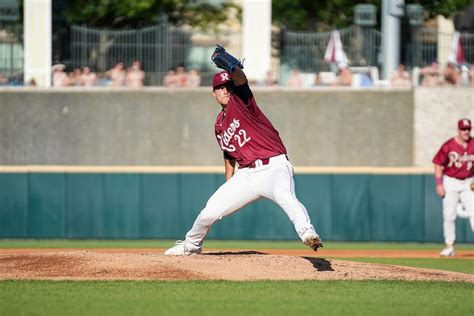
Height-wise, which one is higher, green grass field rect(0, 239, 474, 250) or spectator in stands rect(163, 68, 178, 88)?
spectator in stands rect(163, 68, 178, 88)

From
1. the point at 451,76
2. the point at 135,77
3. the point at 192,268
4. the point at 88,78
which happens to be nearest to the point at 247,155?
the point at 192,268

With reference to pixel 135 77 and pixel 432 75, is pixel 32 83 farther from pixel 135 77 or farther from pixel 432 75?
pixel 432 75

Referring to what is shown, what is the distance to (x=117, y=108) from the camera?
2100 cm

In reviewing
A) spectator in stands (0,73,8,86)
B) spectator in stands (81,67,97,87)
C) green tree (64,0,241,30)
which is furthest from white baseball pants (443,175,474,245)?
green tree (64,0,241,30)

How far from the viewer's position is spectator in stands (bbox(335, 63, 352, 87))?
828 inches

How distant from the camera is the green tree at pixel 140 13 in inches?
1016

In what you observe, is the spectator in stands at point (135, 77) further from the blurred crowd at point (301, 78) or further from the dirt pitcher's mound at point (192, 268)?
the dirt pitcher's mound at point (192, 268)

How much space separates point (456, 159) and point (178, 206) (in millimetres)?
5227

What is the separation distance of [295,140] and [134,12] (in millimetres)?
6714

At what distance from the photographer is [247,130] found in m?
9.99

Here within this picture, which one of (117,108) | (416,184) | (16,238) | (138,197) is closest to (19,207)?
(16,238)

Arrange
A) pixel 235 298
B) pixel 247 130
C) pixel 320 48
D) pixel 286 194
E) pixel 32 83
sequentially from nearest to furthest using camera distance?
pixel 235 298 < pixel 286 194 < pixel 247 130 < pixel 320 48 < pixel 32 83

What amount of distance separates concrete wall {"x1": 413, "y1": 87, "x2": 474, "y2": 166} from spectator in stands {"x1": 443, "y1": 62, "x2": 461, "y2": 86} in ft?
0.55

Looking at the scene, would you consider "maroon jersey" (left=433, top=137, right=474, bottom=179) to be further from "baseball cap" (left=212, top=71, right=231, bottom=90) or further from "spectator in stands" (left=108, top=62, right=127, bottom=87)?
"spectator in stands" (left=108, top=62, right=127, bottom=87)
